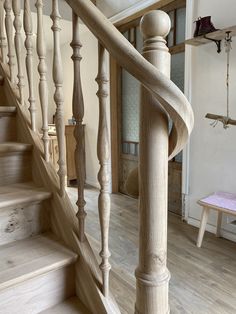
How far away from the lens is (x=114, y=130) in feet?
12.0

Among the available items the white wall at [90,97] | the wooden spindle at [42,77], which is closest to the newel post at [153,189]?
the wooden spindle at [42,77]

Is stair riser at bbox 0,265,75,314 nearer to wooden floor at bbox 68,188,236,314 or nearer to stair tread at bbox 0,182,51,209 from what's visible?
wooden floor at bbox 68,188,236,314

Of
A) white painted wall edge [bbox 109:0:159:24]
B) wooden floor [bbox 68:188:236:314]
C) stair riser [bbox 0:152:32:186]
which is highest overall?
white painted wall edge [bbox 109:0:159:24]

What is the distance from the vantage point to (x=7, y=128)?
142cm

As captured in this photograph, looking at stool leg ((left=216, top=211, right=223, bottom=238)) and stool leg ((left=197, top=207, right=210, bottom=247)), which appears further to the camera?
stool leg ((left=216, top=211, right=223, bottom=238))

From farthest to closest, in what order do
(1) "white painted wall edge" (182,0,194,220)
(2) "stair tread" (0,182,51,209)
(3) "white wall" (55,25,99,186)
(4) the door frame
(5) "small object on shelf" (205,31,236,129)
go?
1. (3) "white wall" (55,25,99,186)
2. (4) the door frame
3. (1) "white painted wall edge" (182,0,194,220)
4. (5) "small object on shelf" (205,31,236,129)
5. (2) "stair tread" (0,182,51,209)

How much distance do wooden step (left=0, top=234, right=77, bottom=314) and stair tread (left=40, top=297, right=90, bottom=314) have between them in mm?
18

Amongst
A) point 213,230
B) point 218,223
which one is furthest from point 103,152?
point 213,230

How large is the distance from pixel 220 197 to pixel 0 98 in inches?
74.9

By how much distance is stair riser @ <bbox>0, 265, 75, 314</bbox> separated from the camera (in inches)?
32.4

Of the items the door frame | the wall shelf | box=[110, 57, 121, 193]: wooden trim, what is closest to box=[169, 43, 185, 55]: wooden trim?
the wall shelf

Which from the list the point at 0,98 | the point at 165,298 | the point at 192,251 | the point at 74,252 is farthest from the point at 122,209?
the point at 165,298

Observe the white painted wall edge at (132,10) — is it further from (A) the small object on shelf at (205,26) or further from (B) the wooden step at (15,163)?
(B) the wooden step at (15,163)

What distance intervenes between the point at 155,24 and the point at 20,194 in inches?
33.0
